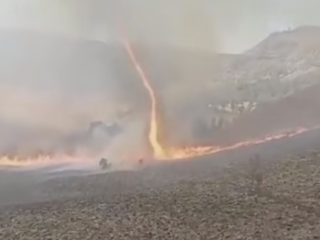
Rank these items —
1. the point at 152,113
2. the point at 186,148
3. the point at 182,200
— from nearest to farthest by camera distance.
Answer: the point at 182,200 < the point at 186,148 < the point at 152,113

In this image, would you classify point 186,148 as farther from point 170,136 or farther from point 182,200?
point 182,200

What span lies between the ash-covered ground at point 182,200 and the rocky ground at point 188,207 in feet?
0.04

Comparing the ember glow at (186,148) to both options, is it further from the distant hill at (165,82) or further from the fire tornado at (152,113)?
the distant hill at (165,82)

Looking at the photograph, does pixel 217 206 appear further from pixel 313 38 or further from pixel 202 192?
pixel 313 38

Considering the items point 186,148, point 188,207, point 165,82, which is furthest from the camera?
point 165,82

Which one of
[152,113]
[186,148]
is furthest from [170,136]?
[152,113]

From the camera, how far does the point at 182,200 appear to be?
10586mm

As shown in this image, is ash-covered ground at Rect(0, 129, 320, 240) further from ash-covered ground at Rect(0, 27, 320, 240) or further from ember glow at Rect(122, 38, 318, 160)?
ember glow at Rect(122, 38, 318, 160)

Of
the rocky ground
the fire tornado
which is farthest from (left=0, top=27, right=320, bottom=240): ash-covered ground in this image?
the fire tornado

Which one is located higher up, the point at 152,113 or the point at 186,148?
the point at 152,113

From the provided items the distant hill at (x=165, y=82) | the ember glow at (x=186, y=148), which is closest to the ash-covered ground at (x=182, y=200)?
the ember glow at (x=186, y=148)

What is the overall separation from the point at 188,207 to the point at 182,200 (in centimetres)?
40

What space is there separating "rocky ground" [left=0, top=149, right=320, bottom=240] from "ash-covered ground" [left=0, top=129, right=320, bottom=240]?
0.01 m

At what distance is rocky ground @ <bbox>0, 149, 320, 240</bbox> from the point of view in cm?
922
